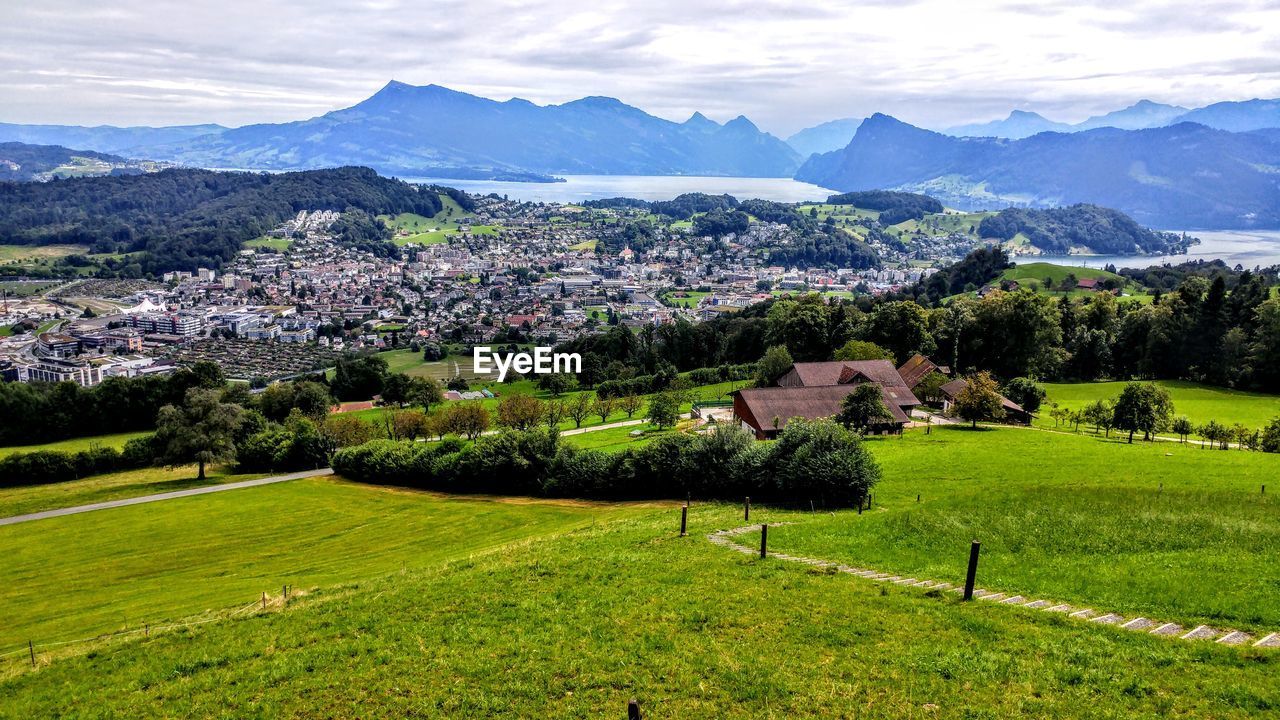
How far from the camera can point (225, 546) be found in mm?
27312

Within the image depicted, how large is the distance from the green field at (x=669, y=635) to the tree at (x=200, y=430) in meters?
20.1

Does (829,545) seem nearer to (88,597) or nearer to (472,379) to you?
(88,597)

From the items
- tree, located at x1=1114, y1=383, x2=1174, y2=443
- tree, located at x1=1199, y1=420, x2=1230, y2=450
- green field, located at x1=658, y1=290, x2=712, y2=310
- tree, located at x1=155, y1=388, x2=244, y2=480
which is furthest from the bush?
green field, located at x1=658, y1=290, x2=712, y2=310

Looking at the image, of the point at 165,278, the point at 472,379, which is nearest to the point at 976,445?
the point at 472,379

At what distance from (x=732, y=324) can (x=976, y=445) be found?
173ft

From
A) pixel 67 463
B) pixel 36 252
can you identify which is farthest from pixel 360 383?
pixel 36 252

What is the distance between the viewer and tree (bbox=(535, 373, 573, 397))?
231 feet

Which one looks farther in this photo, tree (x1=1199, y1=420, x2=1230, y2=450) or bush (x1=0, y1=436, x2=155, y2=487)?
bush (x1=0, y1=436, x2=155, y2=487)

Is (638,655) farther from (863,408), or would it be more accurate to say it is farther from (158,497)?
(158,497)

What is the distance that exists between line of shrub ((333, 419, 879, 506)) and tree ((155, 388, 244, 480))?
23.7 feet

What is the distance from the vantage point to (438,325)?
127 m

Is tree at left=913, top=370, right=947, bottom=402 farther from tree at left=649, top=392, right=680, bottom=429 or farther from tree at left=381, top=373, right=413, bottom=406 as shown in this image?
tree at left=381, top=373, right=413, bottom=406

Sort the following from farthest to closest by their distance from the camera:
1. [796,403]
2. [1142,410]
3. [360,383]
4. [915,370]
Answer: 1. [360,383]
2. [915,370]
3. [796,403]
4. [1142,410]

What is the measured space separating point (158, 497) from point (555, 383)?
36.7 metres
